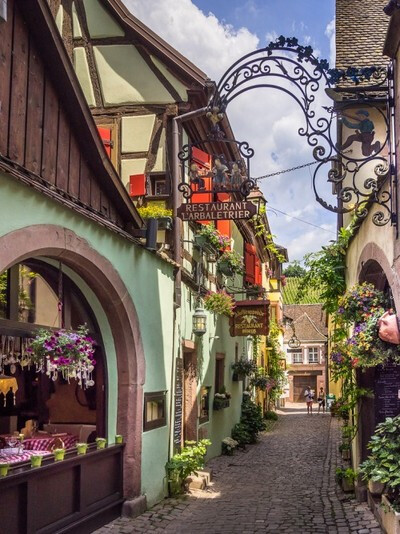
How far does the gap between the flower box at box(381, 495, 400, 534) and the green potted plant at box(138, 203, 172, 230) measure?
514 centimetres

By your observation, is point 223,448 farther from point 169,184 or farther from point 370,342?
point 370,342

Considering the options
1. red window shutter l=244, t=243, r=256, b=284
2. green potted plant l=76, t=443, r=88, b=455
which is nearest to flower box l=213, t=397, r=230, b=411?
red window shutter l=244, t=243, r=256, b=284

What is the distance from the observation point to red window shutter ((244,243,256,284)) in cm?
2005

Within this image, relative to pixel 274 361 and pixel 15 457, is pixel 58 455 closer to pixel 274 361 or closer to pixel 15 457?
Result: pixel 15 457

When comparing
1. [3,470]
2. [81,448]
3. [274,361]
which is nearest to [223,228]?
[81,448]

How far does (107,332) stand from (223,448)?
809 cm

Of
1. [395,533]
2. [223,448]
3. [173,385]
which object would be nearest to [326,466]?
[223,448]

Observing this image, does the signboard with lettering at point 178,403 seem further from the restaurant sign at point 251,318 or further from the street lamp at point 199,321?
the restaurant sign at point 251,318

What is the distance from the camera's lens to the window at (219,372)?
1608 centimetres

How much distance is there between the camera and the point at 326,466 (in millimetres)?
13875

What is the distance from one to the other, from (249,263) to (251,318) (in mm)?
5326

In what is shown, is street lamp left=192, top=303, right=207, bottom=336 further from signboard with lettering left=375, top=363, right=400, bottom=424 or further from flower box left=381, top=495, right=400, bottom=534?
flower box left=381, top=495, right=400, bottom=534

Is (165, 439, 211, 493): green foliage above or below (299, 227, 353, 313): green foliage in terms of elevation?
below

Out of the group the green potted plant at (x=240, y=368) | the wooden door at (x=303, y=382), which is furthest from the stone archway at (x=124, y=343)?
the wooden door at (x=303, y=382)
